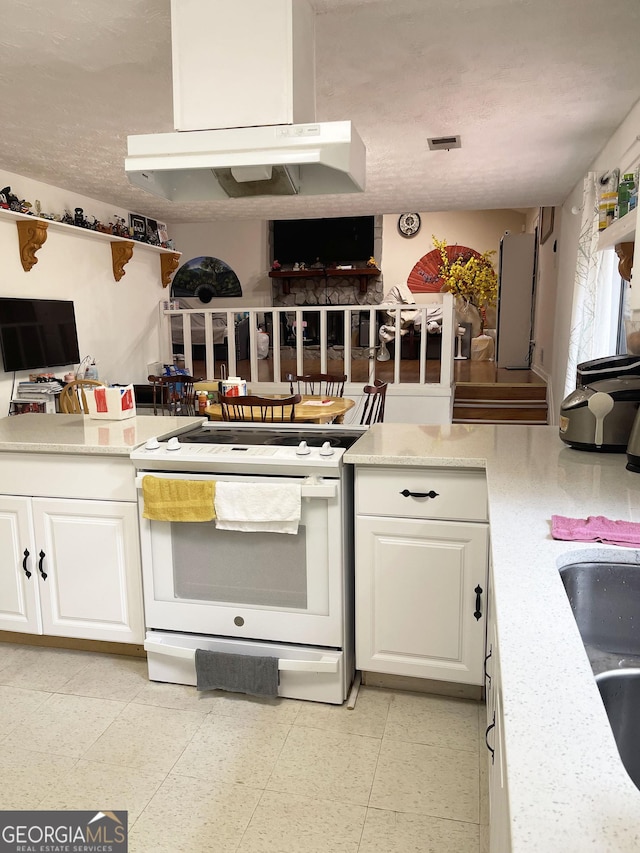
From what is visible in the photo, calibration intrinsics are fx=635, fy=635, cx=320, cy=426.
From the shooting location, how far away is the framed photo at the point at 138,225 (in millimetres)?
6177

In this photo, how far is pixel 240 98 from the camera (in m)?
2.05

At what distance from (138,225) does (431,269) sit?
535cm

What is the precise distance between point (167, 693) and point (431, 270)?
8.96 meters

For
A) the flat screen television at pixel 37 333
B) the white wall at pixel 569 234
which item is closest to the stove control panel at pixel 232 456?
the white wall at pixel 569 234

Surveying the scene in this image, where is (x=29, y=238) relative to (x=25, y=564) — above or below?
above

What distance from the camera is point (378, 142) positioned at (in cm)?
394

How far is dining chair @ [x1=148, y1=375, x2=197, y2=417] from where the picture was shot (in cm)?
522

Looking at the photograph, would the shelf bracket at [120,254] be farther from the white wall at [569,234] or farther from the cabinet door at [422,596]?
the cabinet door at [422,596]

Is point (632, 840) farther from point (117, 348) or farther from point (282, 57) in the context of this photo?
point (117, 348)

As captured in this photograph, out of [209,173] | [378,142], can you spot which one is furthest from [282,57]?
[378,142]

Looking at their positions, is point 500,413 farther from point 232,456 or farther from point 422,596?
point 232,456

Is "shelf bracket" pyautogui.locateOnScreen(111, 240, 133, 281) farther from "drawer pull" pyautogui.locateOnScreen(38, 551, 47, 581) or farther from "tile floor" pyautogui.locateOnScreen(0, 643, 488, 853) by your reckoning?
"tile floor" pyautogui.locateOnScreen(0, 643, 488, 853)

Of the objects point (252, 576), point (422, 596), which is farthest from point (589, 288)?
point (252, 576)

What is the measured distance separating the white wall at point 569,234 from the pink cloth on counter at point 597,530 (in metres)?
2.45
